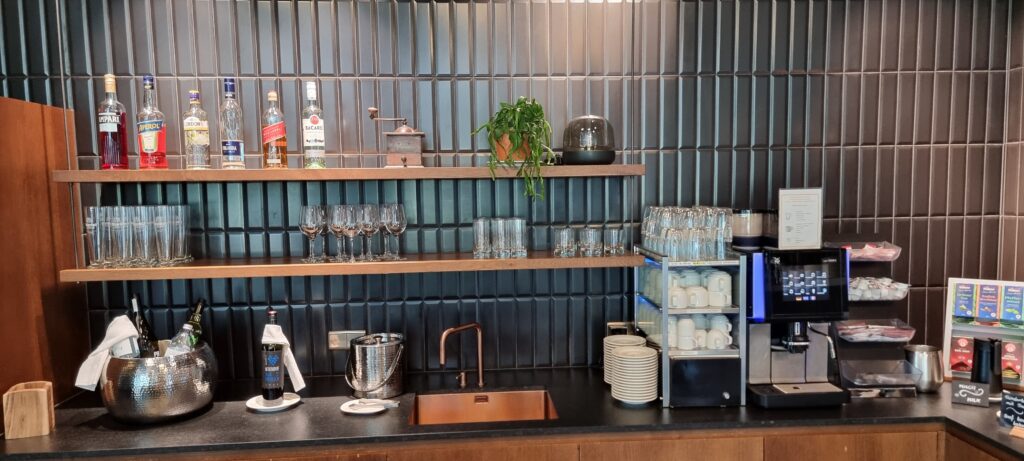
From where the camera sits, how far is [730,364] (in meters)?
2.10

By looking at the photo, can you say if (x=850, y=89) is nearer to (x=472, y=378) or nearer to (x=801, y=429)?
(x=801, y=429)

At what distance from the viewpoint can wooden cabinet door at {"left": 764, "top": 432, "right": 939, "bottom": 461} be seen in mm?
1994

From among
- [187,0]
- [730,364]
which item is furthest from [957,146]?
[187,0]

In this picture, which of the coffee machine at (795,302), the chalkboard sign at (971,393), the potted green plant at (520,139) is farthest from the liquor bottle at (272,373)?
the chalkboard sign at (971,393)

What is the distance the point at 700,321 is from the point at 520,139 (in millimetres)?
922

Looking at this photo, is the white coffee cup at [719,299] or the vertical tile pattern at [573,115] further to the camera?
the vertical tile pattern at [573,115]

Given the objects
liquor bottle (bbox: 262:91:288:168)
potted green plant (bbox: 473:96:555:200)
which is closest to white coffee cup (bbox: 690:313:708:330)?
potted green plant (bbox: 473:96:555:200)

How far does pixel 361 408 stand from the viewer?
2.10m

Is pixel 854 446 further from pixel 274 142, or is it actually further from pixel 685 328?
pixel 274 142

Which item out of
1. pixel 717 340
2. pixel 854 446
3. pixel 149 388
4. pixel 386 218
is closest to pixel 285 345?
pixel 149 388

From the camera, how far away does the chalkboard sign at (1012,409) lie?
1841 millimetres

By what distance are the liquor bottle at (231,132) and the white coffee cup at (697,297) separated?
166 cm

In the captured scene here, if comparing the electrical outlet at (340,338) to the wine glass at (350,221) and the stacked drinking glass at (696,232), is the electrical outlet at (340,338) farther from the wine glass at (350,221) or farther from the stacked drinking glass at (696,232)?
the stacked drinking glass at (696,232)

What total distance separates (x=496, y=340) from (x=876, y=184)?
1.74m
